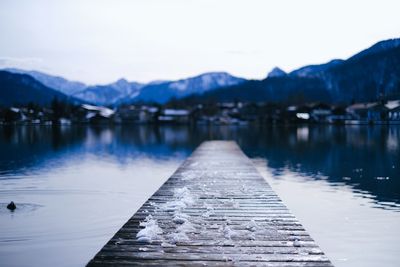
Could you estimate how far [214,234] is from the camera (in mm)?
8453

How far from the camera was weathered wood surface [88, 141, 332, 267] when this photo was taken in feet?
23.0

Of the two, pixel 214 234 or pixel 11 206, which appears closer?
pixel 214 234

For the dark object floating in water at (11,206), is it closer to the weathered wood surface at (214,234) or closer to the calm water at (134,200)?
the calm water at (134,200)

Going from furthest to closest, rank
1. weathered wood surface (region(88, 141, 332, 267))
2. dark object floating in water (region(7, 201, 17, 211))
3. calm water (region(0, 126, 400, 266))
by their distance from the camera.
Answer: dark object floating in water (region(7, 201, 17, 211)) → calm water (region(0, 126, 400, 266)) → weathered wood surface (region(88, 141, 332, 267))

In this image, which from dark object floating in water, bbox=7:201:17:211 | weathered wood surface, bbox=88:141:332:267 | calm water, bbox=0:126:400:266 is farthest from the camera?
dark object floating in water, bbox=7:201:17:211

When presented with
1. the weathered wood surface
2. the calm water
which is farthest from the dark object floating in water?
the weathered wood surface

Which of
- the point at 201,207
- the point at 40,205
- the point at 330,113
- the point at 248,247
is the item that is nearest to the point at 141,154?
the point at 40,205

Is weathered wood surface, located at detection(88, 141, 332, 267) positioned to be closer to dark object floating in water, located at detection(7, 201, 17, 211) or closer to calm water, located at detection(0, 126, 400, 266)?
calm water, located at detection(0, 126, 400, 266)

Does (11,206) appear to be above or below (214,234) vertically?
below

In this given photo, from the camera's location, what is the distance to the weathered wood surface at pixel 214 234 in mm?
7008

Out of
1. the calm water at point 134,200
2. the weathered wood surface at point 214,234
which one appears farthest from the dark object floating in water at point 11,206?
the weathered wood surface at point 214,234

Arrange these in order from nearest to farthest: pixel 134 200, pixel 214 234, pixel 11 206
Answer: pixel 214 234 → pixel 11 206 → pixel 134 200

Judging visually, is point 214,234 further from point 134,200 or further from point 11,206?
point 134,200

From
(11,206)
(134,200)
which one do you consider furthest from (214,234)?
(134,200)
